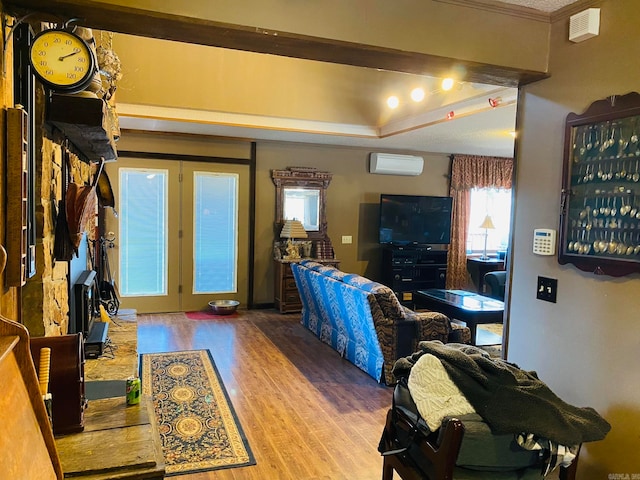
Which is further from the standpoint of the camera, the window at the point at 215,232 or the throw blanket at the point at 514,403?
the window at the point at 215,232

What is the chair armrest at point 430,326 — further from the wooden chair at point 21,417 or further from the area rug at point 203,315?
the wooden chair at point 21,417

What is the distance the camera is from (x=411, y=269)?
23.1 feet

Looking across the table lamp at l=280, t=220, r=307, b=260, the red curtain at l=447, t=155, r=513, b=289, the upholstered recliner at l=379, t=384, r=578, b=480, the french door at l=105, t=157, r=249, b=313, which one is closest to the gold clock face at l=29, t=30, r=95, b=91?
the upholstered recliner at l=379, t=384, r=578, b=480

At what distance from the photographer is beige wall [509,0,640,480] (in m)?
1.84

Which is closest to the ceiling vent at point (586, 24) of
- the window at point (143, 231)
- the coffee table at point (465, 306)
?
the coffee table at point (465, 306)

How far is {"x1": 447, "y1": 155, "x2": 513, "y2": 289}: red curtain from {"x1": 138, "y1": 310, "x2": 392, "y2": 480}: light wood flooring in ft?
10.5

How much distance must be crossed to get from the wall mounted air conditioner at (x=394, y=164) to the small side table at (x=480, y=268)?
1808 millimetres

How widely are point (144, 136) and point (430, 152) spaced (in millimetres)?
4362

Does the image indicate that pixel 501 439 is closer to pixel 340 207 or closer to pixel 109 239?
pixel 109 239

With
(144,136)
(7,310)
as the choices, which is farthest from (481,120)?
(7,310)

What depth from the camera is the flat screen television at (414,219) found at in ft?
23.0

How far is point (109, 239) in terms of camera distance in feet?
18.0

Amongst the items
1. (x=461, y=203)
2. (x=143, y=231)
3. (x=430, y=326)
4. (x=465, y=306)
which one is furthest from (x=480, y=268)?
(x=143, y=231)

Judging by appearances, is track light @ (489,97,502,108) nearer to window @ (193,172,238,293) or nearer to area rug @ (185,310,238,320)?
window @ (193,172,238,293)
